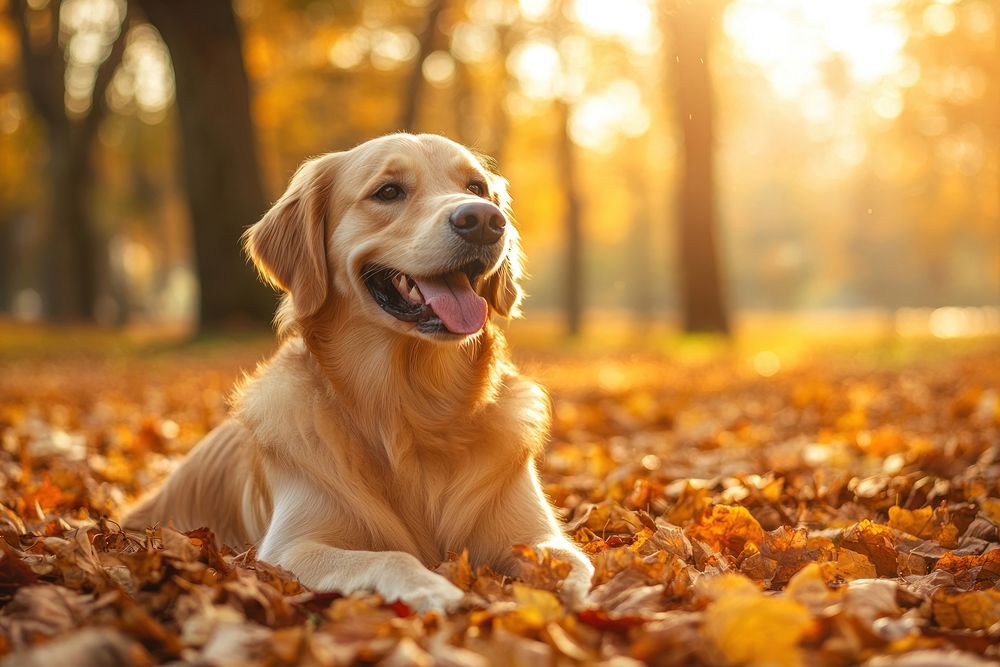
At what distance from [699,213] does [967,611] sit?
15883mm

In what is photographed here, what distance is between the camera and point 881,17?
23.4 m

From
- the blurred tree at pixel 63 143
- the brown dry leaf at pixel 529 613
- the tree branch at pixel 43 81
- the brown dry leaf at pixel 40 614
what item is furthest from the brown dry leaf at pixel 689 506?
the tree branch at pixel 43 81

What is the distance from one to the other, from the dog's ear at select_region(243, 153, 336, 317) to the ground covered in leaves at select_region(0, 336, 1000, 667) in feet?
3.68

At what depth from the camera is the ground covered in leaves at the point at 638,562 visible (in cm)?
222

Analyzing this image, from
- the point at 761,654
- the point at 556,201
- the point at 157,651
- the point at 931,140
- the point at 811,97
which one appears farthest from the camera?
the point at 811,97

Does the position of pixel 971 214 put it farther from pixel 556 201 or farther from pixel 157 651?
pixel 157 651

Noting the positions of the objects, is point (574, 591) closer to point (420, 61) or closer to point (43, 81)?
point (420, 61)

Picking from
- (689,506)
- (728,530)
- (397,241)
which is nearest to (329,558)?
(397,241)


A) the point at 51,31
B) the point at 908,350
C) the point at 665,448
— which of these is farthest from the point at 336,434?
the point at 51,31

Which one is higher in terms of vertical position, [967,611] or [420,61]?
[420,61]

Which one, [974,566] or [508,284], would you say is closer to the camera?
[974,566]

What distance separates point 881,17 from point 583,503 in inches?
880

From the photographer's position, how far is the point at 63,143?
2278 centimetres

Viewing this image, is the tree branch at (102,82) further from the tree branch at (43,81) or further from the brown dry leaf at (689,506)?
the brown dry leaf at (689,506)
